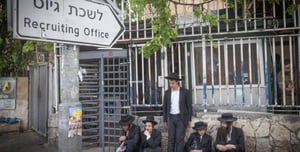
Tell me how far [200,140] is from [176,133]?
0.53 meters

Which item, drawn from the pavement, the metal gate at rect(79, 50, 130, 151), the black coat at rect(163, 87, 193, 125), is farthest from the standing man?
the pavement

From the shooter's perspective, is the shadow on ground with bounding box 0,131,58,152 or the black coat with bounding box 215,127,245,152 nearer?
the black coat with bounding box 215,127,245,152

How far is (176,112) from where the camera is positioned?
237 inches

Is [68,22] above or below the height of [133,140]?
above

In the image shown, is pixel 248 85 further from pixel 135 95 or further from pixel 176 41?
pixel 135 95

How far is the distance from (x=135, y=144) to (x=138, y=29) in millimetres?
2587

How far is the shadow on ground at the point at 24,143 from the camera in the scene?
26.7 ft

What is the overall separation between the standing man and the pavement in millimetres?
1961

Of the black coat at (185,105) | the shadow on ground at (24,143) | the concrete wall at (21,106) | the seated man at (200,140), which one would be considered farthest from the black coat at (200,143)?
the concrete wall at (21,106)

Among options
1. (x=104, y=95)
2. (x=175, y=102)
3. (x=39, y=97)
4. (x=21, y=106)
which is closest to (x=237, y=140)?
(x=175, y=102)

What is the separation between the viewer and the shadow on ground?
26.7 ft

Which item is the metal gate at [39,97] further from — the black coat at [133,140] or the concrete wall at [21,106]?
the black coat at [133,140]

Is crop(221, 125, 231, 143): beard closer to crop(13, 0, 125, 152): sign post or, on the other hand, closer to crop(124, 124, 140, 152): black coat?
crop(124, 124, 140, 152): black coat

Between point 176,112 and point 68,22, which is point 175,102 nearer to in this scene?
point 176,112
